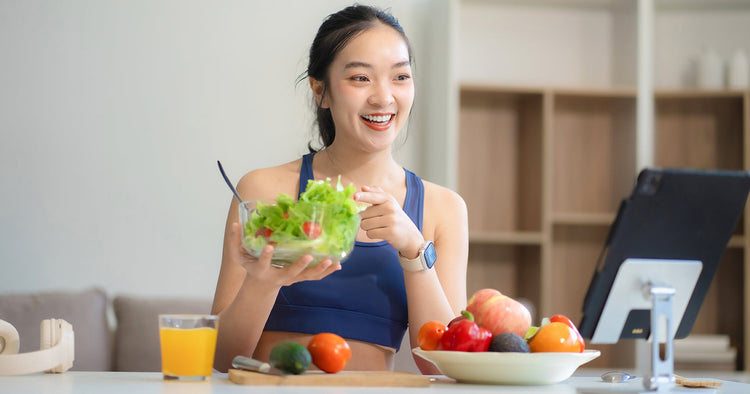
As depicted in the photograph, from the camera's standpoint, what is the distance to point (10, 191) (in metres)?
3.10

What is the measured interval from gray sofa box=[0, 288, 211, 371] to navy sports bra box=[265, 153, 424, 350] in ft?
3.58

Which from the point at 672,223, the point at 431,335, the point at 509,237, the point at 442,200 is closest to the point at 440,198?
the point at 442,200

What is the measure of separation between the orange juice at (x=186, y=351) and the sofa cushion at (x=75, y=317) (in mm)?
1586

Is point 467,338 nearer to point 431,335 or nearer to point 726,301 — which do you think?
point 431,335

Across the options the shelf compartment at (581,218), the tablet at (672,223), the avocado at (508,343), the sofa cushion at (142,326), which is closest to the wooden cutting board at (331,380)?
the avocado at (508,343)

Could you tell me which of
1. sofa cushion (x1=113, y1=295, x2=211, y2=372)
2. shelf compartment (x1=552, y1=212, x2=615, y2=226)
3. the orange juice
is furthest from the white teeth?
shelf compartment (x1=552, y1=212, x2=615, y2=226)

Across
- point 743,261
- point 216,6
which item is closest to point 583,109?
point 743,261

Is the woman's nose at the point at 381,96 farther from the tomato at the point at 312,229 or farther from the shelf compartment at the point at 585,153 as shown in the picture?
the shelf compartment at the point at 585,153

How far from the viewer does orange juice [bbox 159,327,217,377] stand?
117 centimetres

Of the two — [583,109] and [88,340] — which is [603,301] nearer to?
[88,340]

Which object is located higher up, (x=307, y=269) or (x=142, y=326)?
(x=307, y=269)

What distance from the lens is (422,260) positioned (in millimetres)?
1561

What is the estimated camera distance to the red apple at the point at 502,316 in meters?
1.22

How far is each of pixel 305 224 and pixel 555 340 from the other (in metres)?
0.42
